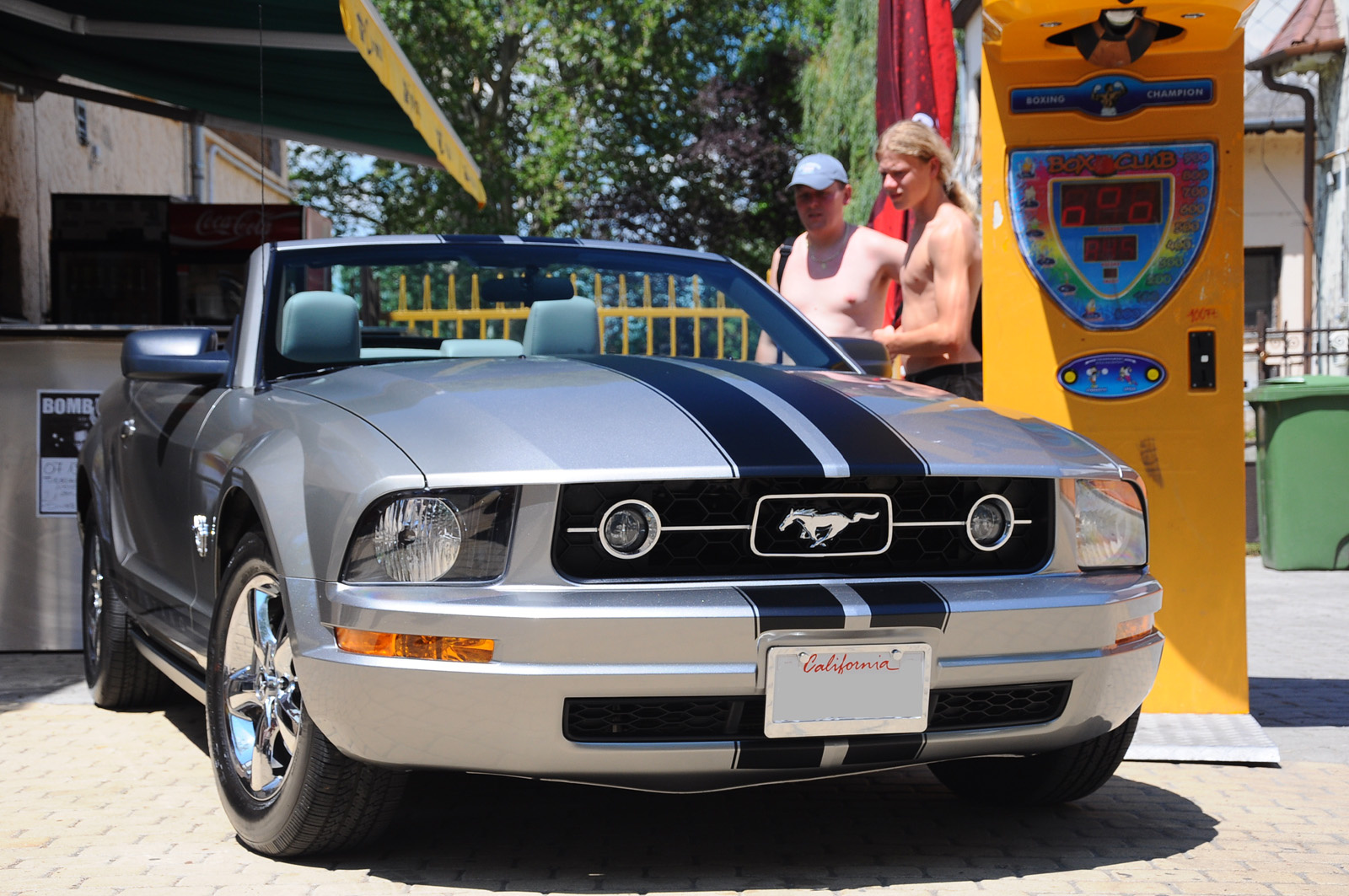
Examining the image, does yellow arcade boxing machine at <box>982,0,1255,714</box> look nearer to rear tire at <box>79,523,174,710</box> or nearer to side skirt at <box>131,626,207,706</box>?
side skirt at <box>131,626,207,706</box>

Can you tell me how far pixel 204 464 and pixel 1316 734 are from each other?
346 centimetres

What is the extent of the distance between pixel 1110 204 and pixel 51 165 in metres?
10.7

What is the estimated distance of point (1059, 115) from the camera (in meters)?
4.44

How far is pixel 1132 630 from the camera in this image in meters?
3.05

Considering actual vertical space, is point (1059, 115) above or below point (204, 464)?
above

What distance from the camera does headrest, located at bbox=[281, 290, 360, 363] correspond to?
3709 mm

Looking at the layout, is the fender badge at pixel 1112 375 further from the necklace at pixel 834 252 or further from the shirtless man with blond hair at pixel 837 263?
the necklace at pixel 834 252

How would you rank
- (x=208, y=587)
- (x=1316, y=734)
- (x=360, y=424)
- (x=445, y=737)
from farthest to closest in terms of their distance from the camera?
(x=1316, y=734) < (x=208, y=587) < (x=360, y=424) < (x=445, y=737)

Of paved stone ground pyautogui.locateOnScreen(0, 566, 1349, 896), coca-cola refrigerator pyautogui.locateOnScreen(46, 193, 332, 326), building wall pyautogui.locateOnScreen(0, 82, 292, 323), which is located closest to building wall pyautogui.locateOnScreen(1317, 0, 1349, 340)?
coca-cola refrigerator pyautogui.locateOnScreen(46, 193, 332, 326)

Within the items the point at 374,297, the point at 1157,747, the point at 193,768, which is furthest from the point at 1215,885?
the point at 374,297

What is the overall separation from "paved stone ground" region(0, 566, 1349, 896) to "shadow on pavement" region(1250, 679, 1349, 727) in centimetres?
32

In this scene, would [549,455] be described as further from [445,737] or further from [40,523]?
[40,523]

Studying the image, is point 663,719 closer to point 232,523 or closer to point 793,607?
point 793,607

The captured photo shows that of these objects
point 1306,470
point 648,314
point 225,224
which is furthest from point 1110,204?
point 225,224
